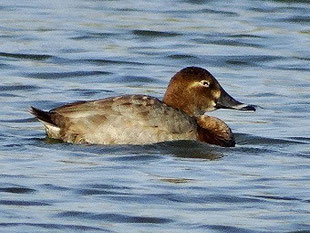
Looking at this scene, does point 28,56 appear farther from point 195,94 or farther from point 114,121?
point 114,121

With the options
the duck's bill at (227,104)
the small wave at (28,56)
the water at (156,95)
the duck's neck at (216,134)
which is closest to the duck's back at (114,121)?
the water at (156,95)

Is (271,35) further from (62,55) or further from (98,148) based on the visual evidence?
(98,148)

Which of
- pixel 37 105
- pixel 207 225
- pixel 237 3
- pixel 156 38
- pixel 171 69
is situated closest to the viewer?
→ pixel 207 225

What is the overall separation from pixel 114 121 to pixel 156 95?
3.50 meters

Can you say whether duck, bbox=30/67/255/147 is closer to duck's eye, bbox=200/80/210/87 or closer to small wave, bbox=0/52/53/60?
duck's eye, bbox=200/80/210/87

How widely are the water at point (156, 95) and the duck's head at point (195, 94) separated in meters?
0.44

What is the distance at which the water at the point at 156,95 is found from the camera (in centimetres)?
1037

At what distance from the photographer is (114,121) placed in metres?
12.8

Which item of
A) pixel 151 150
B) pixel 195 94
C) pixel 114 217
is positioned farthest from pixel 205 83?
pixel 114 217

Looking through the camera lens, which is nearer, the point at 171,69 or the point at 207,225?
the point at 207,225

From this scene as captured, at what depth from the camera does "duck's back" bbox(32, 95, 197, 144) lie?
42.1ft

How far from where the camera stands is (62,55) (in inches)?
733

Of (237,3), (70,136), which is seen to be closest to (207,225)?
(70,136)

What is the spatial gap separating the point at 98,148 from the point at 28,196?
6.95ft
